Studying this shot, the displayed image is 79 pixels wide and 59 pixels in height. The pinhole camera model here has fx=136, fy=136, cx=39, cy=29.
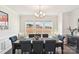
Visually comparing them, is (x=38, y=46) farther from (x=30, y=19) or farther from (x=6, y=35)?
(x=30, y=19)

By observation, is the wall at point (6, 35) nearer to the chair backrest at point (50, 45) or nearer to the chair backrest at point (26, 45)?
the chair backrest at point (26, 45)

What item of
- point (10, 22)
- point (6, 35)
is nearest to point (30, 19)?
point (10, 22)

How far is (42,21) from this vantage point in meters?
11.0

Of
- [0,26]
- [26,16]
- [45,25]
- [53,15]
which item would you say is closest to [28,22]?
[26,16]

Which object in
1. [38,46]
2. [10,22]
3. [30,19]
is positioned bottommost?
[38,46]

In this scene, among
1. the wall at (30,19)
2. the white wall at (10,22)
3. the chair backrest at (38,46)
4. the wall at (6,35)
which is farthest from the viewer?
the wall at (30,19)

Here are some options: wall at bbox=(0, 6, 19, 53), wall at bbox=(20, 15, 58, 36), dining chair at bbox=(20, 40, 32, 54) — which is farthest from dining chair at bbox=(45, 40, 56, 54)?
wall at bbox=(20, 15, 58, 36)

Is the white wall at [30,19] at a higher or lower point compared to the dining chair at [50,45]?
higher

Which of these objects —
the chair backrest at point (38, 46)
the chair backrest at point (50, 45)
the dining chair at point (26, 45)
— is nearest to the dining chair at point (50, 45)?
the chair backrest at point (50, 45)
